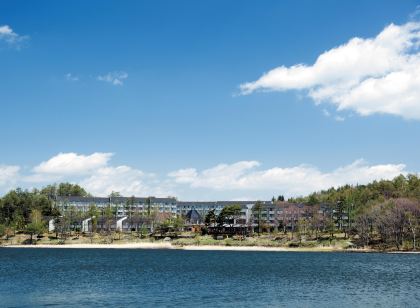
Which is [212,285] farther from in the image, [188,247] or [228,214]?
[228,214]

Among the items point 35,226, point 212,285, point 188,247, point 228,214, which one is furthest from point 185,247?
point 212,285

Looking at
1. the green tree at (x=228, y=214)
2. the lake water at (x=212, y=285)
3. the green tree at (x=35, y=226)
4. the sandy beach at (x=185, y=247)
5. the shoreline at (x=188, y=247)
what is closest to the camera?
the lake water at (x=212, y=285)

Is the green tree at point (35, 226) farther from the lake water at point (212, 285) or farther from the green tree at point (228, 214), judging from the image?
the lake water at point (212, 285)

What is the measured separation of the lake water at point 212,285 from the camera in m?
51.5

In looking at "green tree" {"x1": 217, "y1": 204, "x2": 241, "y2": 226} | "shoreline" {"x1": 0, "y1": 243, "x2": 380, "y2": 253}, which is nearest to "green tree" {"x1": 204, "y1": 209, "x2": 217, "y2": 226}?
"green tree" {"x1": 217, "y1": 204, "x2": 241, "y2": 226}

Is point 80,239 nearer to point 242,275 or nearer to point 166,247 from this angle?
point 166,247

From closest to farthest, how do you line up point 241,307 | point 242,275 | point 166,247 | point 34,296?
1. point 241,307
2. point 34,296
3. point 242,275
4. point 166,247

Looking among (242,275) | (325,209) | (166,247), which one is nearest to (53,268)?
(242,275)

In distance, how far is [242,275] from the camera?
77938 millimetres

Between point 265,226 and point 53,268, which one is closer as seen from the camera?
point 53,268

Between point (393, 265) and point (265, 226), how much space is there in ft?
327

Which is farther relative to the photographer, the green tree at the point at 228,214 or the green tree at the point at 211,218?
the green tree at the point at 211,218

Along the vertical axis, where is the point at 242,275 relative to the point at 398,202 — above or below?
below

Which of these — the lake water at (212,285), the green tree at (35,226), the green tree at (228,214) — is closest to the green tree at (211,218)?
the green tree at (228,214)
